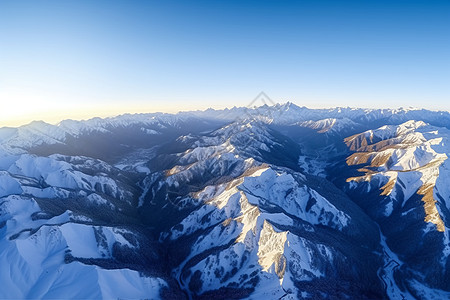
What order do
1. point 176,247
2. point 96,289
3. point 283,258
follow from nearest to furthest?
point 96,289 → point 283,258 → point 176,247

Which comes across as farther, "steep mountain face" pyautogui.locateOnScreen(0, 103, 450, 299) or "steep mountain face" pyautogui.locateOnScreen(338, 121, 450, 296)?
"steep mountain face" pyautogui.locateOnScreen(338, 121, 450, 296)

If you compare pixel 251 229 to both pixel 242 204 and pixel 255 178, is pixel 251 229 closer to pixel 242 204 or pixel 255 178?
pixel 242 204

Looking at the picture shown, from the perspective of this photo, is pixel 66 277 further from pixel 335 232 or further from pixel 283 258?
pixel 335 232

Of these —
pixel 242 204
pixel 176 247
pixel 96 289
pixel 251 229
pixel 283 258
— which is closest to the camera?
pixel 96 289

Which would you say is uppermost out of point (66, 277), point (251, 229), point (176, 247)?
point (251, 229)

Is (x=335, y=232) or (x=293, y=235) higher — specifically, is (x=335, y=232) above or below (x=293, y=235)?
below

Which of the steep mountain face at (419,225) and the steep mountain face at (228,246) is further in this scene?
the steep mountain face at (419,225)

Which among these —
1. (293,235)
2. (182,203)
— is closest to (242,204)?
(293,235)

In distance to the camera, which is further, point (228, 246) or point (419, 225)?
point (419, 225)

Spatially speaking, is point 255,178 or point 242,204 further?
point 255,178
